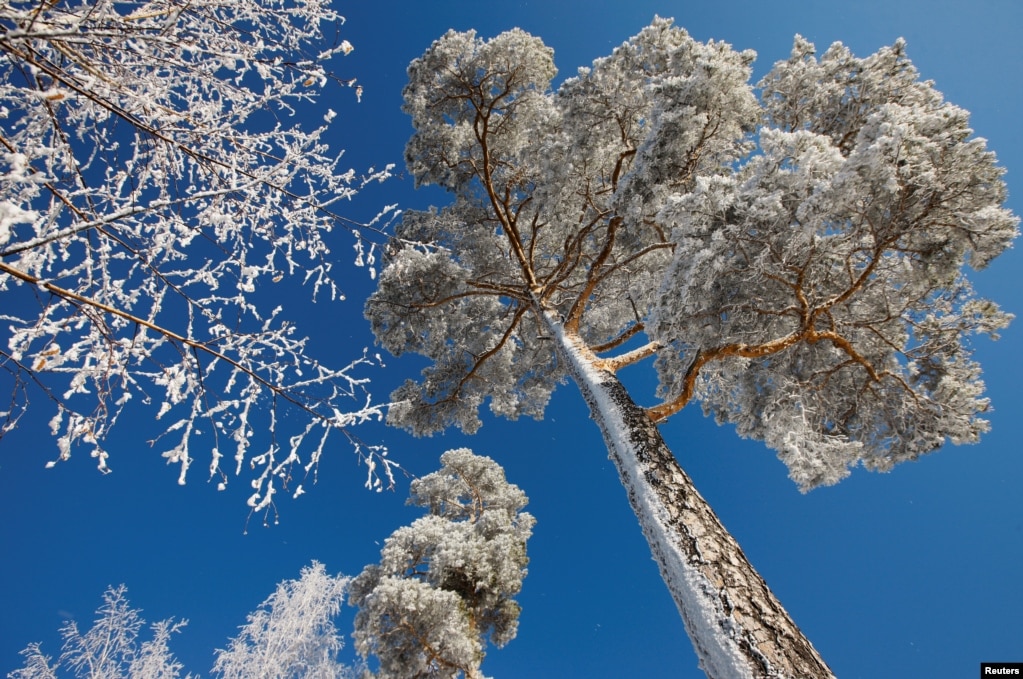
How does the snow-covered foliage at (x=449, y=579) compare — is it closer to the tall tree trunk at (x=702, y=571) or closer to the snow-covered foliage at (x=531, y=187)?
the snow-covered foliage at (x=531, y=187)

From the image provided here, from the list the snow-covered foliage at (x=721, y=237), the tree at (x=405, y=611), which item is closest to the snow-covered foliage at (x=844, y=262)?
the snow-covered foliage at (x=721, y=237)

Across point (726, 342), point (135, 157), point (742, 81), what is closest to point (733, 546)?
point (726, 342)

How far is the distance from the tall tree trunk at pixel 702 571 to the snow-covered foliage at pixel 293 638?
1451 cm

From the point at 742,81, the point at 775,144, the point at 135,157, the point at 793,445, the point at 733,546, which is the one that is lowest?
the point at 733,546

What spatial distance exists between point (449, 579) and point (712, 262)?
8.71 m

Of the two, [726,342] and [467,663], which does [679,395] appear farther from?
[467,663]

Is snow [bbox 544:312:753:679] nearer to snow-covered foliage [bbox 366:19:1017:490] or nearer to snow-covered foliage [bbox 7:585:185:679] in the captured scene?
snow-covered foliage [bbox 366:19:1017:490]

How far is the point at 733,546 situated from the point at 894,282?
15.2ft

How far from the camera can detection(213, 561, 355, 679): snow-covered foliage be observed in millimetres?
14172

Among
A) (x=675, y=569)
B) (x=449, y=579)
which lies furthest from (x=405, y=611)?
(x=675, y=569)

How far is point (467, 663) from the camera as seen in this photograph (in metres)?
9.20

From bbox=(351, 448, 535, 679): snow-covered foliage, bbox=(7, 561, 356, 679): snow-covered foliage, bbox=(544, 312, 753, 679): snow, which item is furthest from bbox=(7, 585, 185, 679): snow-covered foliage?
bbox=(544, 312, 753, 679): snow

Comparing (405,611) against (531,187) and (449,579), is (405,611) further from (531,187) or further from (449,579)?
(531,187)

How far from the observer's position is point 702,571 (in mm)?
3477
